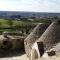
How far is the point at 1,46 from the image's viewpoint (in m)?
24.3

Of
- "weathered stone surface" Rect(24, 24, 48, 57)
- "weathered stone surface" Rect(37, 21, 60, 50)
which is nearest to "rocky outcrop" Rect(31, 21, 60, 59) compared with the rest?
"weathered stone surface" Rect(37, 21, 60, 50)

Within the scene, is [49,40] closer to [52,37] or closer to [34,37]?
[52,37]

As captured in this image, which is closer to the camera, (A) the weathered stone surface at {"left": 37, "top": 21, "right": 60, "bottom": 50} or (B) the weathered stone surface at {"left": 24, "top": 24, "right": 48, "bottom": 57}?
(A) the weathered stone surface at {"left": 37, "top": 21, "right": 60, "bottom": 50}

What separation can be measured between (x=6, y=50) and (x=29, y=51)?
4795 millimetres

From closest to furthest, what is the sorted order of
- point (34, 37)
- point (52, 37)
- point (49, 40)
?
point (49, 40) < point (52, 37) < point (34, 37)

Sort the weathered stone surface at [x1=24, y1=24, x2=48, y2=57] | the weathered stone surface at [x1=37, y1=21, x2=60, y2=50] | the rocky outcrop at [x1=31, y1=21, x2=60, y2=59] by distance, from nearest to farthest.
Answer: the rocky outcrop at [x1=31, y1=21, x2=60, y2=59] < the weathered stone surface at [x1=37, y1=21, x2=60, y2=50] < the weathered stone surface at [x1=24, y1=24, x2=48, y2=57]

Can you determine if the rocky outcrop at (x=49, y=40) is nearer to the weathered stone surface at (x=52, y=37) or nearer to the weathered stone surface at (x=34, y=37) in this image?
the weathered stone surface at (x=52, y=37)

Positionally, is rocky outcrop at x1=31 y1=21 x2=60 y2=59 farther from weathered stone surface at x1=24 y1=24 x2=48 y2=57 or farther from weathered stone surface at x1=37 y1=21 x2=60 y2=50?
weathered stone surface at x1=24 y1=24 x2=48 y2=57

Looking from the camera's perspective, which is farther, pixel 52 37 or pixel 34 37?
pixel 34 37

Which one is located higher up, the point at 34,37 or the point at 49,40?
the point at 34,37

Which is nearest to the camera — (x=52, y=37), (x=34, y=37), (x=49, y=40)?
(x=49, y=40)

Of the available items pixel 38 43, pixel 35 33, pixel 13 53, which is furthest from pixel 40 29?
pixel 13 53

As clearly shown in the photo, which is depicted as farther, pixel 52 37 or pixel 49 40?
pixel 52 37

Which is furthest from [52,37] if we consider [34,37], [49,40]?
[34,37]
